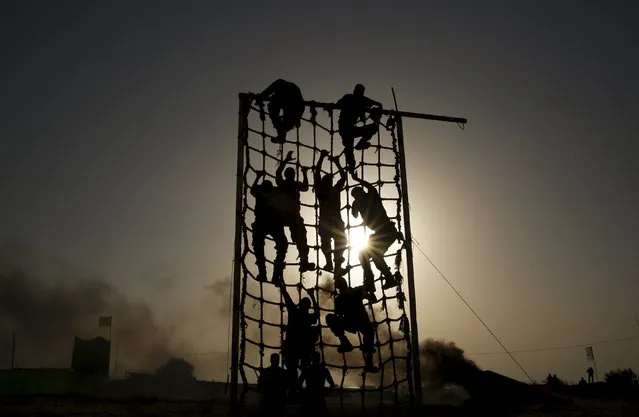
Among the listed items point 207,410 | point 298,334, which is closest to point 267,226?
point 298,334

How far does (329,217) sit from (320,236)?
1.13ft

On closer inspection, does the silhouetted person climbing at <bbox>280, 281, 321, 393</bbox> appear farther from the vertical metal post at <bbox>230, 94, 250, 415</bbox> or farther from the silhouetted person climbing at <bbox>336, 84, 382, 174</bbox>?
the silhouetted person climbing at <bbox>336, 84, 382, 174</bbox>

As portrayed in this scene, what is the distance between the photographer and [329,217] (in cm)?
889

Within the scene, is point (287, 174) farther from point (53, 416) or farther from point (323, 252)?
point (53, 416)

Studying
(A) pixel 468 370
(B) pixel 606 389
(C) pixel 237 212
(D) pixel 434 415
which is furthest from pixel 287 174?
(A) pixel 468 370

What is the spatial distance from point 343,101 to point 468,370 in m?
11.9

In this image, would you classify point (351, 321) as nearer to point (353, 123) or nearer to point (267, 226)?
point (267, 226)

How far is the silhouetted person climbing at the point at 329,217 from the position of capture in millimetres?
8828

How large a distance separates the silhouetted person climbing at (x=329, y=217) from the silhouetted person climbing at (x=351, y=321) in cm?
47

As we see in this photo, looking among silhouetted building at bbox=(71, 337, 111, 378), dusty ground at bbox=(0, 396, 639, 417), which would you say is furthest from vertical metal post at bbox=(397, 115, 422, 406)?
silhouetted building at bbox=(71, 337, 111, 378)

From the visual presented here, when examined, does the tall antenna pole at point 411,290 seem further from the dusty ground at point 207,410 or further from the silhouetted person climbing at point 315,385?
the silhouetted person climbing at point 315,385

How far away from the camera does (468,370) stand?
707 inches

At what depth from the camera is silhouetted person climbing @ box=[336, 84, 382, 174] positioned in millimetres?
9625

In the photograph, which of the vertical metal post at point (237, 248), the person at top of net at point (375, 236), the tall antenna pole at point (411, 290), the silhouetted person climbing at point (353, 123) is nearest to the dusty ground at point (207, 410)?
the tall antenna pole at point (411, 290)
